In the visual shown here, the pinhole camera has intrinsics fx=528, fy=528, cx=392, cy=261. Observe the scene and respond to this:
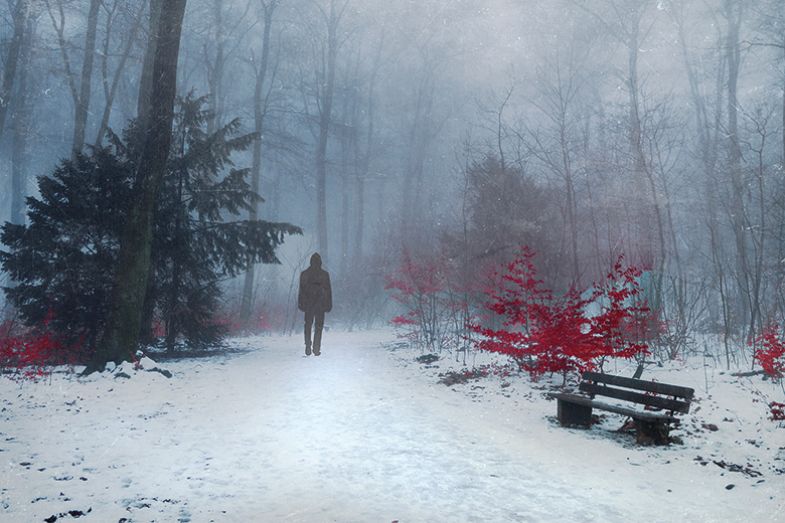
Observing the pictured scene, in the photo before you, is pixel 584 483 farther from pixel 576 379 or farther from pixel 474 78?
pixel 474 78

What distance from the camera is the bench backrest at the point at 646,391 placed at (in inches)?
247

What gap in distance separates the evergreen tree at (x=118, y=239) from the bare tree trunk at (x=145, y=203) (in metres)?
0.45

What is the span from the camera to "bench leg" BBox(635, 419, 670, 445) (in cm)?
630

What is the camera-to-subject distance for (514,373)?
10047 millimetres

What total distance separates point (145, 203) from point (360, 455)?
673 centimetres

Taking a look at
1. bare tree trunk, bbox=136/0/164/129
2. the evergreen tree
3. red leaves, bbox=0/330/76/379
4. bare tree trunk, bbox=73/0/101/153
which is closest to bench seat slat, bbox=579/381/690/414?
the evergreen tree

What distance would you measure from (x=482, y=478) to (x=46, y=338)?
8318 millimetres

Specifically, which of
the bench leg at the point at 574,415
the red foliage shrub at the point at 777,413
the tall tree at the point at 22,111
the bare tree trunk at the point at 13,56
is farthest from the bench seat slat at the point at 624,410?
the tall tree at the point at 22,111

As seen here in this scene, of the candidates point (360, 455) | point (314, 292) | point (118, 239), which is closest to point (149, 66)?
point (118, 239)

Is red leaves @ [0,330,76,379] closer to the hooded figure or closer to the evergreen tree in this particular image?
the evergreen tree

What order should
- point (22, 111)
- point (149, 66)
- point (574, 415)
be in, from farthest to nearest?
point (22, 111)
point (149, 66)
point (574, 415)

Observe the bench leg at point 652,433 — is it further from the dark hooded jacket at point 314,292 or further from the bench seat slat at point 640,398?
the dark hooded jacket at point 314,292

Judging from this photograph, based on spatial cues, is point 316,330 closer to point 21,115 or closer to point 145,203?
point 145,203

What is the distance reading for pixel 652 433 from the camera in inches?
249
